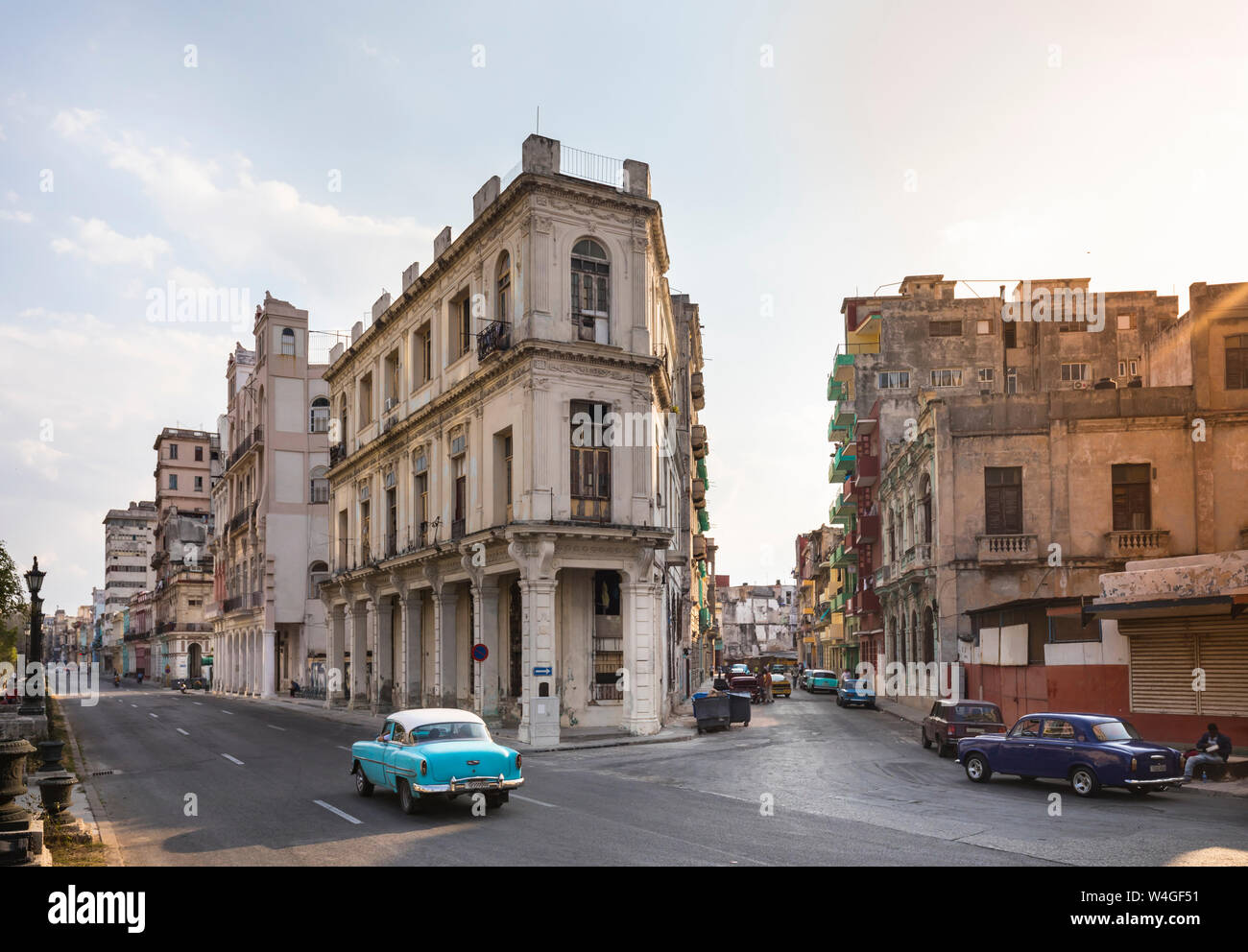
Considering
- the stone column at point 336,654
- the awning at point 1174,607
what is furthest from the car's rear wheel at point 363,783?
the stone column at point 336,654

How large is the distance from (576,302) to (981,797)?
1919cm

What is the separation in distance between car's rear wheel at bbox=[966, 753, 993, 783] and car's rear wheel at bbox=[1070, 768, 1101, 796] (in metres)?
1.83

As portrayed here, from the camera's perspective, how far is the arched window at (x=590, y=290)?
31.5 metres

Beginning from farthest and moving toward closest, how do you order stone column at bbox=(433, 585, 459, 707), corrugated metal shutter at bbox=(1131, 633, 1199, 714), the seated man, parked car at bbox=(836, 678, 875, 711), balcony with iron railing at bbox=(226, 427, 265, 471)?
balcony with iron railing at bbox=(226, 427, 265, 471), parked car at bbox=(836, 678, 875, 711), stone column at bbox=(433, 585, 459, 707), corrugated metal shutter at bbox=(1131, 633, 1199, 714), the seated man

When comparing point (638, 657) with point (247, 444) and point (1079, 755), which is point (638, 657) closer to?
point (1079, 755)

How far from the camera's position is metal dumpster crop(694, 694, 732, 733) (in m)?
32.8

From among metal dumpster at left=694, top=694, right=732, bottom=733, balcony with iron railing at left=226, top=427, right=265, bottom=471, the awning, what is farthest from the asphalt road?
balcony with iron railing at left=226, top=427, right=265, bottom=471

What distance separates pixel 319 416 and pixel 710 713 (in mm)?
41220

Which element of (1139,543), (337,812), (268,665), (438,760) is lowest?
(268,665)

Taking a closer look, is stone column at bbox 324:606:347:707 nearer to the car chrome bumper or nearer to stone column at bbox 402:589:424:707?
stone column at bbox 402:589:424:707

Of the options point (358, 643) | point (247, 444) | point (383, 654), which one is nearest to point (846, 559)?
point (358, 643)

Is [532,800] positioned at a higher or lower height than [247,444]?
lower

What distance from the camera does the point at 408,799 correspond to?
49.5 ft

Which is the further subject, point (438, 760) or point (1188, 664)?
point (1188, 664)
